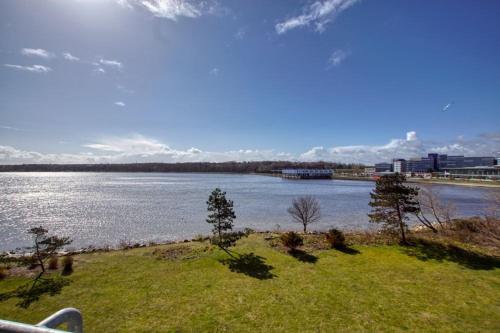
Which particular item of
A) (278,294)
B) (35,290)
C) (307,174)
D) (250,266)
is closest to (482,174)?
(307,174)

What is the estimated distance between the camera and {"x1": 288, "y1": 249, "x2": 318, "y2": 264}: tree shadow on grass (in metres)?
14.3

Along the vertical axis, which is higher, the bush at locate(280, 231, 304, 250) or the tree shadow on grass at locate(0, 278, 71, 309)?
the bush at locate(280, 231, 304, 250)

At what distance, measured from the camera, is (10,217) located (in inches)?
1313

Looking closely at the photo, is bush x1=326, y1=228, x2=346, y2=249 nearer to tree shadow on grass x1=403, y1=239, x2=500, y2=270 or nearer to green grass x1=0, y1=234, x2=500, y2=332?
green grass x1=0, y1=234, x2=500, y2=332

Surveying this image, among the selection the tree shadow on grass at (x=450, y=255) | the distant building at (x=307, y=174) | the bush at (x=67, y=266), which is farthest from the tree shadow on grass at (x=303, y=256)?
the distant building at (x=307, y=174)

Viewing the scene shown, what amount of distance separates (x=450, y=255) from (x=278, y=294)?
1100cm

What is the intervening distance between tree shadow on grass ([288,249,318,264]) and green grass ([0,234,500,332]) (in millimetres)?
327

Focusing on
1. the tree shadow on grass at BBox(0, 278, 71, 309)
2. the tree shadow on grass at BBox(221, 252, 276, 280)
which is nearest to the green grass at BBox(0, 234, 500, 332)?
the tree shadow on grass at BBox(221, 252, 276, 280)

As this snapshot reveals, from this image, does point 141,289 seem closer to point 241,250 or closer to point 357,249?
point 241,250

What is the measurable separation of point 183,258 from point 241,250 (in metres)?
3.43

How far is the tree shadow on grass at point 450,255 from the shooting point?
1351 cm

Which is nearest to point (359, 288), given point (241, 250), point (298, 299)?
point (298, 299)

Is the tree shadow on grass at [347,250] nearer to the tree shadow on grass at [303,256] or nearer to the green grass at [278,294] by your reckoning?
the green grass at [278,294]

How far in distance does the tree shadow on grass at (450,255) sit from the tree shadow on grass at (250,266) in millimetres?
8506
